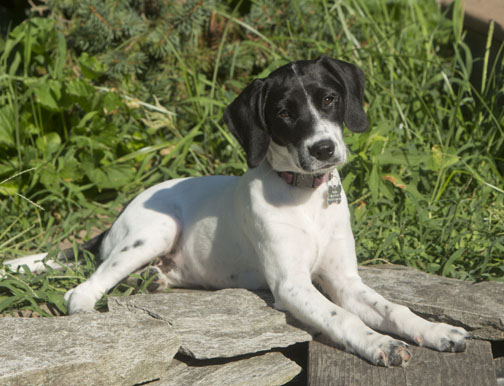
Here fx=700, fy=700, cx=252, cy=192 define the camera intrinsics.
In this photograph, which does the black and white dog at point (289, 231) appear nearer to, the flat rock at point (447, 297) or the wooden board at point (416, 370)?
the wooden board at point (416, 370)

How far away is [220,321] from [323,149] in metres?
0.90

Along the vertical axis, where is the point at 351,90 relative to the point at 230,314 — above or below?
above

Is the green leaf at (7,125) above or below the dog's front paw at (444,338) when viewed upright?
above

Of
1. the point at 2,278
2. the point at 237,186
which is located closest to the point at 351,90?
the point at 237,186

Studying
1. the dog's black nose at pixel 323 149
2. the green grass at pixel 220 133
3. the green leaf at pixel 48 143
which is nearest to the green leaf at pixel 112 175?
the green grass at pixel 220 133

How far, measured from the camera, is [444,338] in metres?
Answer: 2.94

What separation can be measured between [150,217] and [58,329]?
126cm

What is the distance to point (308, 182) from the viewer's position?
11.4 feet

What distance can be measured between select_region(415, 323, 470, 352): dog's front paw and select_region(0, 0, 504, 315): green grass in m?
0.98

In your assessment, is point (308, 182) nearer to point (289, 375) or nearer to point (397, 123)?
point (289, 375)

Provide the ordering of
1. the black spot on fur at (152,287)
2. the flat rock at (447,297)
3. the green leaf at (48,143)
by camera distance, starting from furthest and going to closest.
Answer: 1. the green leaf at (48,143)
2. the black spot on fur at (152,287)
3. the flat rock at (447,297)

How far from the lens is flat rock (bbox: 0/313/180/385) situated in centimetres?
258

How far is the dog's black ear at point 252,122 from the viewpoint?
11.1ft

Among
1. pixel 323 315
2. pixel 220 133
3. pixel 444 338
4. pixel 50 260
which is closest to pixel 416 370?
pixel 444 338
